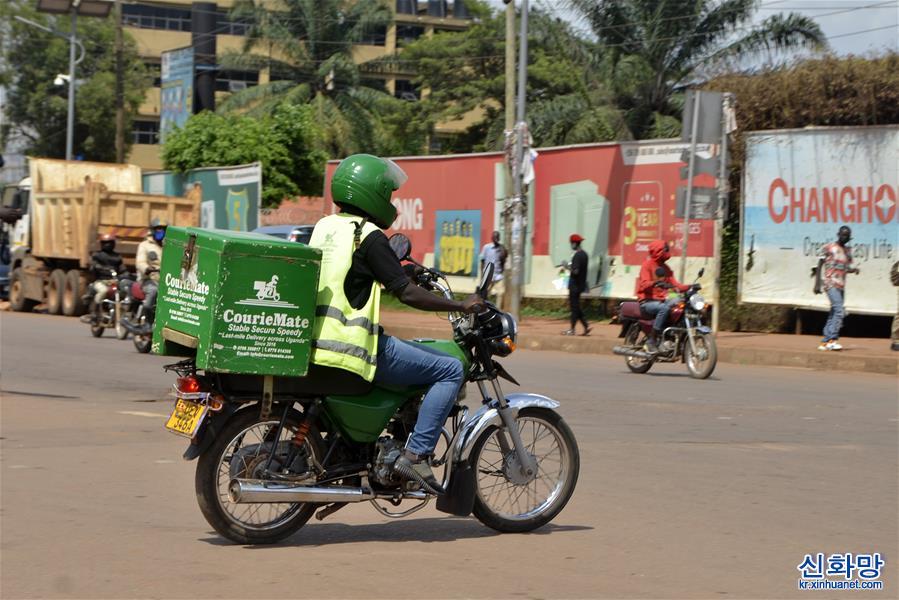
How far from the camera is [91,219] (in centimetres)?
2658

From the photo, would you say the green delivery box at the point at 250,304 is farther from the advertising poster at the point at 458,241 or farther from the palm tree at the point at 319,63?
the palm tree at the point at 319,63

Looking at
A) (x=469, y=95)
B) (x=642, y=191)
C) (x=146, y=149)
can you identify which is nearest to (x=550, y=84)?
(x=469, y=95)

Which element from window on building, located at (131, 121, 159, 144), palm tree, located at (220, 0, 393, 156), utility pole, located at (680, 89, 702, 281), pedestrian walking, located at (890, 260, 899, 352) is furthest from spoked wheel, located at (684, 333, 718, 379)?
window on building, located at (131, 121, 159, 144)

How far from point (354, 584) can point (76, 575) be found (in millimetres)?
1202

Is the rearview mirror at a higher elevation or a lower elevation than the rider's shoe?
higher

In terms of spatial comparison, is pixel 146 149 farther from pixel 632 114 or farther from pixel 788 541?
pixel 788 541

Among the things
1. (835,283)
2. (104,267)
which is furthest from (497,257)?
(835,283)

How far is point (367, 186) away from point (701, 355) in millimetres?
10657

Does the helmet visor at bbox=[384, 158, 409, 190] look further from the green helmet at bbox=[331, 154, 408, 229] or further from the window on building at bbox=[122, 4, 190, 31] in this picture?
the window on building at bbox=[122, 4, 190, 31]

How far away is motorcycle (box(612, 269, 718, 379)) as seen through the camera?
52.3 ft

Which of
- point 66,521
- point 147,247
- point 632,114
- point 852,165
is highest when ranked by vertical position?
point 632,114

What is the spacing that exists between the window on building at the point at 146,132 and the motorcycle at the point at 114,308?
5616 centimetres

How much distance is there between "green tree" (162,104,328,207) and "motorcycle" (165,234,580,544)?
33953 mm

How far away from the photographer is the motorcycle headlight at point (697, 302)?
16.0 metres
